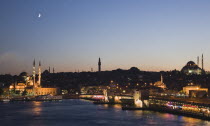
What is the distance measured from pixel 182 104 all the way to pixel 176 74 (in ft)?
147

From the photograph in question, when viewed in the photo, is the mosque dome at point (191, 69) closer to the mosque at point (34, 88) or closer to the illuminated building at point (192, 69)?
the illuminated building at point (192, 69)

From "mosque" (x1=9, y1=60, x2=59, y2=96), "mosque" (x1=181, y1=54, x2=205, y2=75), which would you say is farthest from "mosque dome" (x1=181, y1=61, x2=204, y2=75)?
"mosque" (x1=9, y1=60, x2=59, y2=96)

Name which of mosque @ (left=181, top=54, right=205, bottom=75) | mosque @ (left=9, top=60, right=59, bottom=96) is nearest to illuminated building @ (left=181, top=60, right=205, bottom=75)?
mosque @ (left=181, top=54, right=205, bottom=75)

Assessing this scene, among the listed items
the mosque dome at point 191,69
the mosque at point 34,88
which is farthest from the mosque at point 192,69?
the mosque at point 34,88

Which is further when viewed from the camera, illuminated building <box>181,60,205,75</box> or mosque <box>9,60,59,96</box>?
illuminated building <box>181,60,205,75</box>

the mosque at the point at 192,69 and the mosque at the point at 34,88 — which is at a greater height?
the mosque at the point at 192,69

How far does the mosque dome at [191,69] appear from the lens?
67.6 metres

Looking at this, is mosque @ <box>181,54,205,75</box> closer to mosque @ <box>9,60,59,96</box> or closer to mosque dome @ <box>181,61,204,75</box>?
mosque dome @ <box>181,61,204,75</box>

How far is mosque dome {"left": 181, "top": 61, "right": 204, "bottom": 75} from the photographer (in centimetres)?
6756

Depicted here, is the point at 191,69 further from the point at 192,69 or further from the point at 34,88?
the point at 34,88

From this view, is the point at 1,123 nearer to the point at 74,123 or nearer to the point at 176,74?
the point at 74,123

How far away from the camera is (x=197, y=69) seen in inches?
2670

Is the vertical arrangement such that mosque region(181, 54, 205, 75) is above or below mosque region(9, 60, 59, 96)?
above

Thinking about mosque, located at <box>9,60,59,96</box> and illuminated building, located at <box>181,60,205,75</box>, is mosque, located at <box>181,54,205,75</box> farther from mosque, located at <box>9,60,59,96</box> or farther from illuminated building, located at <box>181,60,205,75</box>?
mosque, located at <box>9,60,59,96</box>
